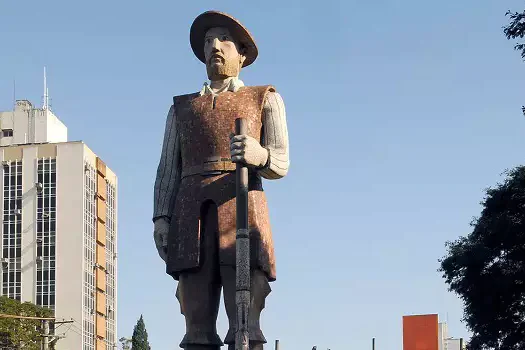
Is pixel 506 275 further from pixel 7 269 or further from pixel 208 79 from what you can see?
pixel 7 269

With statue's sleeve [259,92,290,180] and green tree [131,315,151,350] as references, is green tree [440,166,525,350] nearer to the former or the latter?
statue's sleeve [259,92,290,180]

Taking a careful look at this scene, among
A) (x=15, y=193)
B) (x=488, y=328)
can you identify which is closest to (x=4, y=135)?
(x=15, y=193)

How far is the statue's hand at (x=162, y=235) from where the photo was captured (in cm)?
1075

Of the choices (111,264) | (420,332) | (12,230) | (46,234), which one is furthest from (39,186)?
(420,332)

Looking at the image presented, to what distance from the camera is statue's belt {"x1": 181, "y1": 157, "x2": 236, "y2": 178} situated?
415 inches

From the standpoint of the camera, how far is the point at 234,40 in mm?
11062

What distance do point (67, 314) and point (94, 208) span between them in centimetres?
808

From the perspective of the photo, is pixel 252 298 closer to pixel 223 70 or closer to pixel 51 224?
pixel 223 70

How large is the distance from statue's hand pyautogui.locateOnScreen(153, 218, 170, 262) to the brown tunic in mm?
97

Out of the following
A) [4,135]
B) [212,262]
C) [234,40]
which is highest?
[4,135]

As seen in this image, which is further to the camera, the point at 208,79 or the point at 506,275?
the point at 506,275

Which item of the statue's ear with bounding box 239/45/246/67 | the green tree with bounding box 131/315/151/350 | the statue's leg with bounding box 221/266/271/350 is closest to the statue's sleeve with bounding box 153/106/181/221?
the statue's ear with bounding box 239/45/246/67

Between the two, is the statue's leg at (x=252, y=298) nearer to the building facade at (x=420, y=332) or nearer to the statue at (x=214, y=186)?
the statue at (x=214, y=186)

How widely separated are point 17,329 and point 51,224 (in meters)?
15.2
